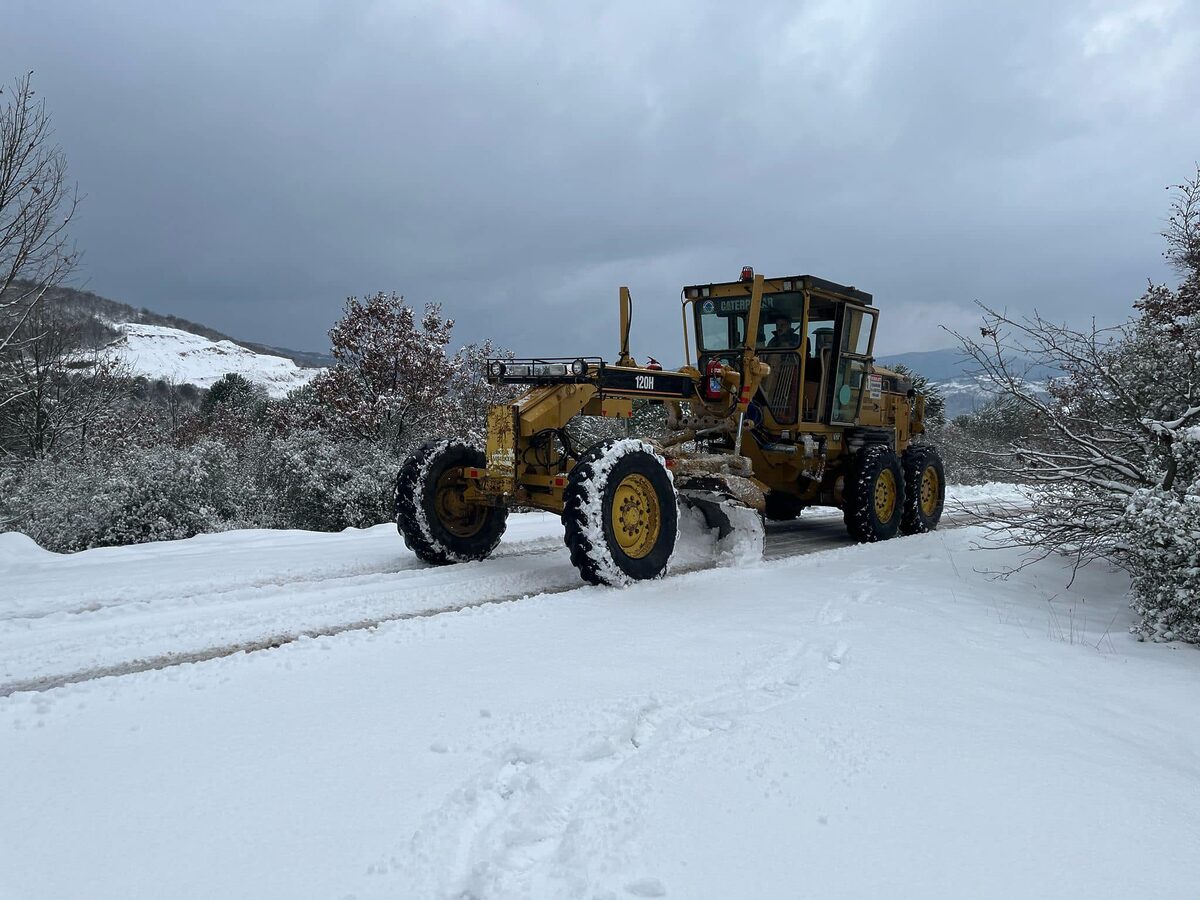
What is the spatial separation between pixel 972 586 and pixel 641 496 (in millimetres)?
2811

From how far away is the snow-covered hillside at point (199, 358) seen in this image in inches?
3748

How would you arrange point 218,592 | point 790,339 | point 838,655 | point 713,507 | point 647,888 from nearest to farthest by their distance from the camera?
point 647,888
point 838,655
point 218,592
point 713,507
point 790,339

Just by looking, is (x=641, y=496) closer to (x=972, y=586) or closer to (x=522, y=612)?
(x=522, y=612)

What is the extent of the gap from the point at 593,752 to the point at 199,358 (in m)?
119

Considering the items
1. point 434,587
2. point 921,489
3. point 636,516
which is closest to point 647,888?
point 434,587

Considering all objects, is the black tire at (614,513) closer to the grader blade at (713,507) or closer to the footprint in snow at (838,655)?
the grader blade at (713,507)

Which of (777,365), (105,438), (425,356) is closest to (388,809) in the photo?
(777,365)

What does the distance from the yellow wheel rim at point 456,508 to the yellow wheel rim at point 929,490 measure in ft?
21.1

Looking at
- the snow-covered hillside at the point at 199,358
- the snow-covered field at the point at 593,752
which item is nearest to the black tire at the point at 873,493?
the snow-covered field at the point at 593,752

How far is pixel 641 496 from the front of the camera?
652 centimetres

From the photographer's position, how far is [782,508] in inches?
459

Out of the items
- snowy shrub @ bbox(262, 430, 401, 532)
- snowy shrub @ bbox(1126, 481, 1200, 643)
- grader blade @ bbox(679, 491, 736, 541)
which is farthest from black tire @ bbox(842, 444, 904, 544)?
snowy shrub @ bbox(262, 430, 401, 532)

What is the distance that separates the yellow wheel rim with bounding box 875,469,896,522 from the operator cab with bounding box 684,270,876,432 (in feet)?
2.99

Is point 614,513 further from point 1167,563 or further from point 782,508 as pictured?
point 782,508
